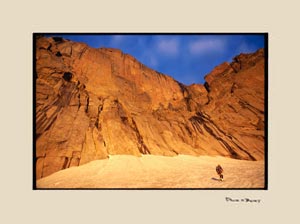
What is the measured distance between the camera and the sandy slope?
13.3 metres

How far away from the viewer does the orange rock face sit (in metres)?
14.8

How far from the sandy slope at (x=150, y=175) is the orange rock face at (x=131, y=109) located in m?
0.58

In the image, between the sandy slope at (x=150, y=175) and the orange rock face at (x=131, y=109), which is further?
the orange rock face at (x=131, y=109)

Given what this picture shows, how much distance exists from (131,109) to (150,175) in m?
4.72

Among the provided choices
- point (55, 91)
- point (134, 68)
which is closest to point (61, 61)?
point (55, 91)

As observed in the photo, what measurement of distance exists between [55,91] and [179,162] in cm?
677

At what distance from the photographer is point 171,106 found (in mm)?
19922

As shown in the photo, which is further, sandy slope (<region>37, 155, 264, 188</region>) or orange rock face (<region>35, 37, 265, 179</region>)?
orange rock face (<region>35, 37, 265, 179</region>)

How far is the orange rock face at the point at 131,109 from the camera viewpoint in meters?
14.8

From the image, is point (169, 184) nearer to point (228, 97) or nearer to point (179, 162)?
point (179, 162)

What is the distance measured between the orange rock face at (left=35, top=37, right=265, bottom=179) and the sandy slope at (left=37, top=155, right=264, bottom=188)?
578mm

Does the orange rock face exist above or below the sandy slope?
above

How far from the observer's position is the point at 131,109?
17.8m

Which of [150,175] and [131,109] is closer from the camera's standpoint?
[150,175]
